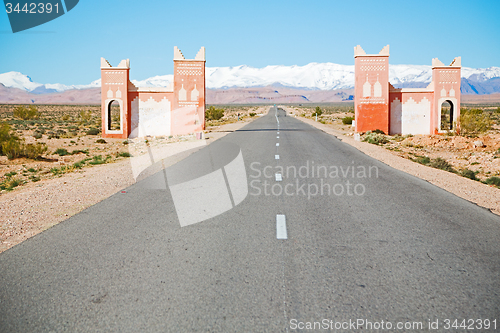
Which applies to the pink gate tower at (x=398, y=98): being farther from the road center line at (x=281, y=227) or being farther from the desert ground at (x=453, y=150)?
the road center line at (x=281, y=227)

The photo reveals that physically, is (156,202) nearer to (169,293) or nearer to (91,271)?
(91,271)

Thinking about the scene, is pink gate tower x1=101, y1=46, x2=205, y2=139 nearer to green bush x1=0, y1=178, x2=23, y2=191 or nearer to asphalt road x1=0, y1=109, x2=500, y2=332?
green bush x1=0, y1=178, x2=23, y2=191

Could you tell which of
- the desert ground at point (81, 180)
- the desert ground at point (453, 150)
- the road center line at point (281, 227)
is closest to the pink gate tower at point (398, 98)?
the desert ground at point (453, 150)

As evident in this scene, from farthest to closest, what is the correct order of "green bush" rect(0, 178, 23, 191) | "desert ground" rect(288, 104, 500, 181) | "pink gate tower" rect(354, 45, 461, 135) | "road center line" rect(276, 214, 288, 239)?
"pink gate tower" rect(354, 45, 461, 135) → "desert ground" rect(288, 104, 500, 181) → "green bush" rect(0, 178, 23, 191) → "road center line" rect(276, 214, 288, 239)

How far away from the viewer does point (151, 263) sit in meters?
5.31

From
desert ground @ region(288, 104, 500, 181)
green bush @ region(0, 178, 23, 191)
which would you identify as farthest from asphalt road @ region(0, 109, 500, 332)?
desert ground @ region(288, 104, 500, 181)

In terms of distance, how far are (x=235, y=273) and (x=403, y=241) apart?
273 centimetres

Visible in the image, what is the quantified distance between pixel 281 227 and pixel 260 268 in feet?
6.19

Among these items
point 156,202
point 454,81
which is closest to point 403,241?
point 156,202

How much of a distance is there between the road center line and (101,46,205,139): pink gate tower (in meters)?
27.3

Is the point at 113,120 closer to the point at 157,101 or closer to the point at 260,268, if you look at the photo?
the point at 157,101

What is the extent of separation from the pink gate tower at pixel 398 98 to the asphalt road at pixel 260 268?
84.9 feet

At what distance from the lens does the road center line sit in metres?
6.38

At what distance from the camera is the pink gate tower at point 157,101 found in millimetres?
33531
